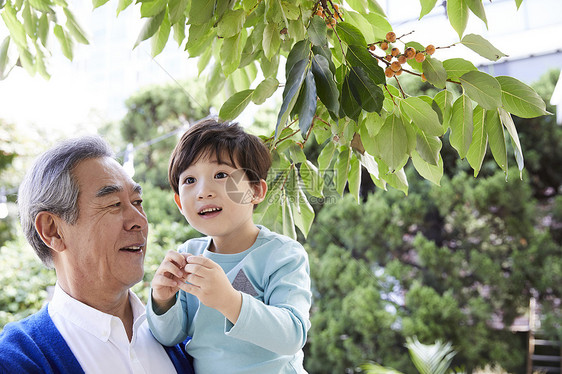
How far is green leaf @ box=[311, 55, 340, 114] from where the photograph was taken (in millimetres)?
702

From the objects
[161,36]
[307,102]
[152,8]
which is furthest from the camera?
[161,36]

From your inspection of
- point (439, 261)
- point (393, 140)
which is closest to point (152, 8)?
point (393, 140)

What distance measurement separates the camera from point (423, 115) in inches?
32.9

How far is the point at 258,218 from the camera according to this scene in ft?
4.23

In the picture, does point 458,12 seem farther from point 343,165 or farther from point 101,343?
point 101,343

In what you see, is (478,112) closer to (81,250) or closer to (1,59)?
(81,250)

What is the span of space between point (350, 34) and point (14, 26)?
97 cm

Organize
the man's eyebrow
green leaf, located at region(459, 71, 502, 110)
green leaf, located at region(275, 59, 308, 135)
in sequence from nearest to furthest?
green leaf, located at region(275, 59, 308, 135)
green leaf, located at region(459, 71, 502, 110)
the man's eyebrow

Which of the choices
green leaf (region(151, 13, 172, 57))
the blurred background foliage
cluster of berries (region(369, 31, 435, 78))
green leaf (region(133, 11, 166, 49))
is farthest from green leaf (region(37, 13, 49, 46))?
the blurred background foliage

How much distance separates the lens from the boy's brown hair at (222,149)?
3.73 ft

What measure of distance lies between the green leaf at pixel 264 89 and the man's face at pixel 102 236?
448 millimetres

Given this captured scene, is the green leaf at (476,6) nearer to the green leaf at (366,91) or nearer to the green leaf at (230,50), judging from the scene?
the green leaf at (366,91)

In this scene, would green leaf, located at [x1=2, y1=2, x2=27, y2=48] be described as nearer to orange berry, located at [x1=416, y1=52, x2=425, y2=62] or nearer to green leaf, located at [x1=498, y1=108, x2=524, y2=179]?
orange berry, located at [x1=416, y1=52, x2=425, y2=62]

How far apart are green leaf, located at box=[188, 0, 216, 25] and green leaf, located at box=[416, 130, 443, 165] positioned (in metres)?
0.38
